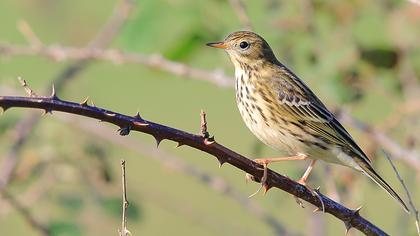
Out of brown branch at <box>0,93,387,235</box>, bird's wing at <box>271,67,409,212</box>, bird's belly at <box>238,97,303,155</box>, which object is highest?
bird's wing at <box>271,67,409,212</box>

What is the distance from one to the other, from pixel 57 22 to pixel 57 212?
217 centimetres

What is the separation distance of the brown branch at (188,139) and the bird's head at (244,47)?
2.38 meters

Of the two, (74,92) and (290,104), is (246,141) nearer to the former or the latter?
(74,92)

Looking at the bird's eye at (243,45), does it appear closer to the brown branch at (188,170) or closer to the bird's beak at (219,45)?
the bird's beak at (219,45)

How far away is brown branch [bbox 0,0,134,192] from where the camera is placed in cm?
646

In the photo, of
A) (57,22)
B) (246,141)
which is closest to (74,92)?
(57,22)

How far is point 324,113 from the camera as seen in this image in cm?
615

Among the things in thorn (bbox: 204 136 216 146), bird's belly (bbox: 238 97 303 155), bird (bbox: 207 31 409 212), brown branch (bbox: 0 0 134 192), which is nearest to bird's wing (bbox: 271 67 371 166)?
bird (bbox: 207 31 409 212)

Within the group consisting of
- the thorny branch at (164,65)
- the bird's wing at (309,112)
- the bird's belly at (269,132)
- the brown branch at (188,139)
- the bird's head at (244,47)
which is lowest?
the brown branch at (188,139)

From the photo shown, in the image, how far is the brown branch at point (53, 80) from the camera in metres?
6.46

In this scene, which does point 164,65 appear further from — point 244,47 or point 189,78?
point 244,47

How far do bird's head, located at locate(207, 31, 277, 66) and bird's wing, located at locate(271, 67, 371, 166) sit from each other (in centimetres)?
26

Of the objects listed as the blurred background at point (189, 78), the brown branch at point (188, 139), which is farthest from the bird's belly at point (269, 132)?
the brown branch at point (188, 139)

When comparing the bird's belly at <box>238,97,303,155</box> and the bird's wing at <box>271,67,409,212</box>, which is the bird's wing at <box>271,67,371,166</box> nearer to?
the bird's wing at <box>271,67,409,212</box>
